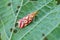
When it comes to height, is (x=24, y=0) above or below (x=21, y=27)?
above

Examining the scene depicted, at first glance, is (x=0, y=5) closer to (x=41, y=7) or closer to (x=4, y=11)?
(x=4, y=11)

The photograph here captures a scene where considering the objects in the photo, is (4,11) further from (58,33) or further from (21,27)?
(58,33)

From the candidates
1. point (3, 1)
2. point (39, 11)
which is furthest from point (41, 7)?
point (3, 1)

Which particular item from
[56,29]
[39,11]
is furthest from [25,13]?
[56,29]

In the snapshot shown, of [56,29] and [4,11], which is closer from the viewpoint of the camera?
[56,29]
